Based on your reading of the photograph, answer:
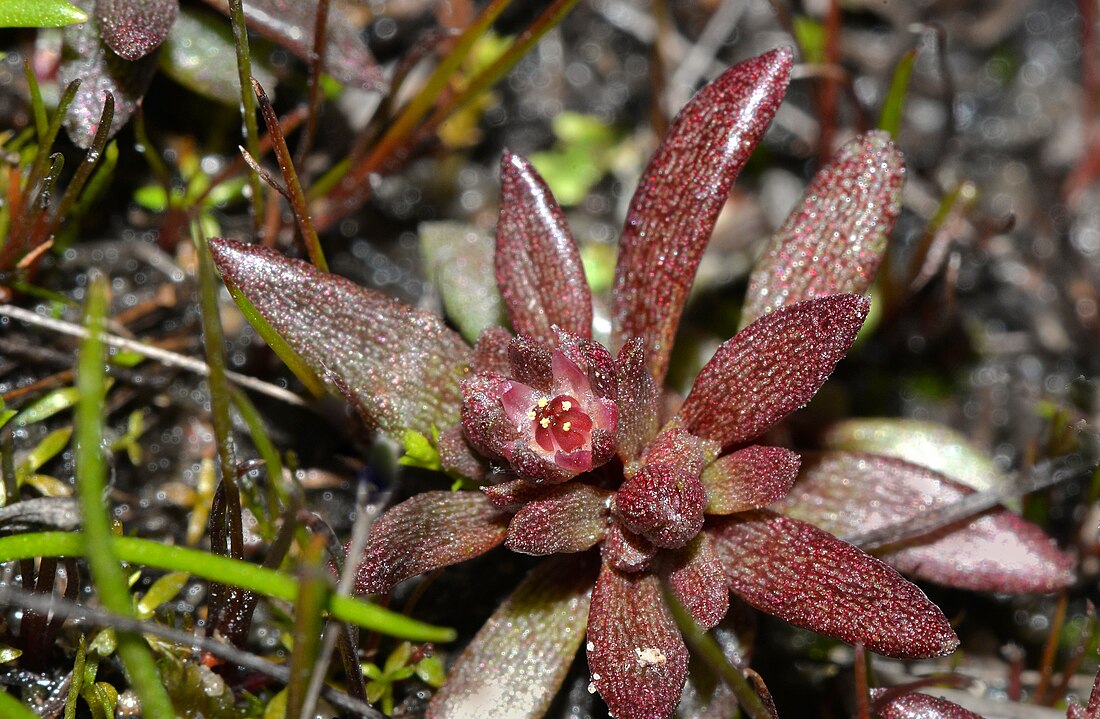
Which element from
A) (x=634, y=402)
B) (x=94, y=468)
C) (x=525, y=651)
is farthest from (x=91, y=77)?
(x=525, y=651)

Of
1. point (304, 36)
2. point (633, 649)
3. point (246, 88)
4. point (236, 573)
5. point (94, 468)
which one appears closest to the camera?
point (94, 468)

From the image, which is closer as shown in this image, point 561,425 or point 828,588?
point 828,588

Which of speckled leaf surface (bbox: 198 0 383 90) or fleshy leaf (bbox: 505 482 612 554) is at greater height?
speckled leaf surface (bbox: 198 0 383 90)

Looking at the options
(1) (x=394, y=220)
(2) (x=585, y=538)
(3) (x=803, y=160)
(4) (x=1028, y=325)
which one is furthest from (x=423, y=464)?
(4) (x=1028, y=325)

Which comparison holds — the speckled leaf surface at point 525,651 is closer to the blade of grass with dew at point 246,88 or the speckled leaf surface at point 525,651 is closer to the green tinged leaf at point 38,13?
the blade of grass with dew at point 246,88

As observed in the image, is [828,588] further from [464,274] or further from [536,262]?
[464,274]

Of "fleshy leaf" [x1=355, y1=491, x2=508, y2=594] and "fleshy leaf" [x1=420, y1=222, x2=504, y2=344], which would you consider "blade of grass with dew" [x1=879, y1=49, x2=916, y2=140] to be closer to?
"fleshy leaf" [x1=420, y1=222, x2=504, y2=344]

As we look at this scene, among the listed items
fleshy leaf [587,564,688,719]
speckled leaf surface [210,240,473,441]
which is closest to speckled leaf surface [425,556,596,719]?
fleshy leaf [587,564,688,719]
